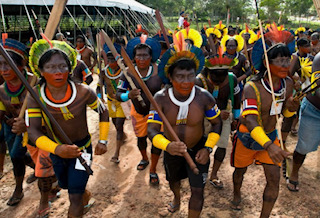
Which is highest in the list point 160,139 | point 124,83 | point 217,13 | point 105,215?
point 217,13

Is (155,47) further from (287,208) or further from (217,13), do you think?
(217,13)

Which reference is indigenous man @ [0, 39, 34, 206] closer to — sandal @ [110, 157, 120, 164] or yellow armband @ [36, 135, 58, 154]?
yellow armband @ [36, 135, 58, 154]

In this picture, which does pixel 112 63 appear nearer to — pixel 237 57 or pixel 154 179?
pixel 154 179

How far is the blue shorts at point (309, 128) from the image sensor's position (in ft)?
12.4

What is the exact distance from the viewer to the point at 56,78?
277cm

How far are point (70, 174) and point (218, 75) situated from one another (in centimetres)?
231

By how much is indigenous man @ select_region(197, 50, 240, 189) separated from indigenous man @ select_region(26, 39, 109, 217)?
1624 millimetres

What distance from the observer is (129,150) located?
5.83m

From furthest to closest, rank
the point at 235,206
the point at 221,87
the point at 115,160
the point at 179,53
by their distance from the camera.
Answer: the point at 115,160 < the point at 221,87 < the point at 235,206 < the point at 179,53

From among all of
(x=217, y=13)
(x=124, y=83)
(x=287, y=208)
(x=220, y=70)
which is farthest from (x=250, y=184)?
(x=217, y=13)

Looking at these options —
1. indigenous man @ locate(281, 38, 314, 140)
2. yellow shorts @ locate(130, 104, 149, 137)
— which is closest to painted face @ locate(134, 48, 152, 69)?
yellow shorts @ locate(130, 104, 149, 137)

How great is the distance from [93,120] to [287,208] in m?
5.46

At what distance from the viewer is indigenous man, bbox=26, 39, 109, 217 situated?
9.12ft

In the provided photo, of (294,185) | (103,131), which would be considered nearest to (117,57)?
(103,131)
